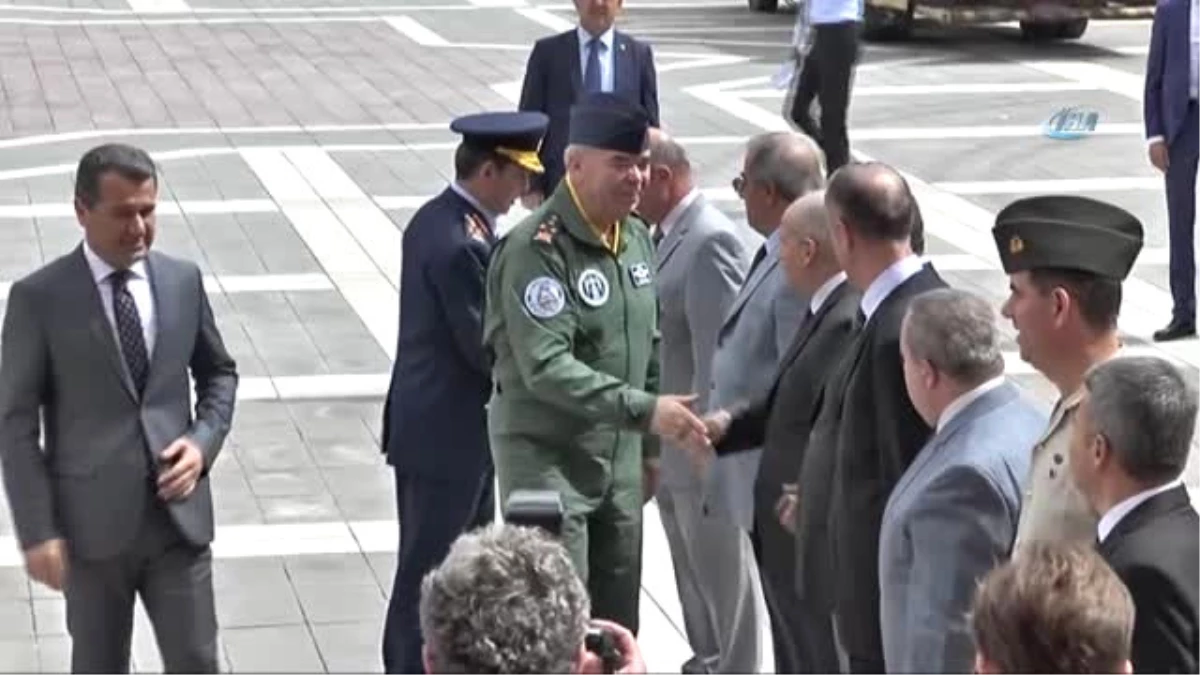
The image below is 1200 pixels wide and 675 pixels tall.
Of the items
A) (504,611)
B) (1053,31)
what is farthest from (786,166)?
(1053,31)

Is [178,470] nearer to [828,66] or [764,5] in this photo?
[828,66]

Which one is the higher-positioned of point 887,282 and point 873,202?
point 873,202

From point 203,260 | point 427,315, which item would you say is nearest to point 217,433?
point 427,315

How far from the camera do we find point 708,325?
698 centimetres

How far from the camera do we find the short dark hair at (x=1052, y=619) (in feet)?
11.6

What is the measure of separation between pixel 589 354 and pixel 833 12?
10009 millimetres

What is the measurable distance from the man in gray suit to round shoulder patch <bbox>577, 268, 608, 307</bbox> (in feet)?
3.63

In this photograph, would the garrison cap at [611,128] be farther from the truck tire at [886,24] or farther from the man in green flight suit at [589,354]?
the truck tire at [886,24]

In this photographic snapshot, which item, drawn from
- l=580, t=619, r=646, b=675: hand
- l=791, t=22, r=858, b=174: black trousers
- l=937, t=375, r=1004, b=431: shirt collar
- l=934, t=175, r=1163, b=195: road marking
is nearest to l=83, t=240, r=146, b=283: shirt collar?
l=937, t=375, r=1004, b=431: shirt collar

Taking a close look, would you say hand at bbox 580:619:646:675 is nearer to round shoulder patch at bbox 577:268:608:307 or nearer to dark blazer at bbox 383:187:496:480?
round shoulder patch at bbox 577:268:608:307

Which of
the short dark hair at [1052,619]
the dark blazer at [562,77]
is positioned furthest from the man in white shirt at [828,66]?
the short dark hair at [1052,619]

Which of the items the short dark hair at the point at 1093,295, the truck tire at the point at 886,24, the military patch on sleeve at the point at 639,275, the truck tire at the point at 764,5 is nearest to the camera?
the short dark hair at the point at 1093,295

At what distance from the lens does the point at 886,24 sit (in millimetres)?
26391

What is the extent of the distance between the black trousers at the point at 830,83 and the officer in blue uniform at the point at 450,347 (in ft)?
30.6
